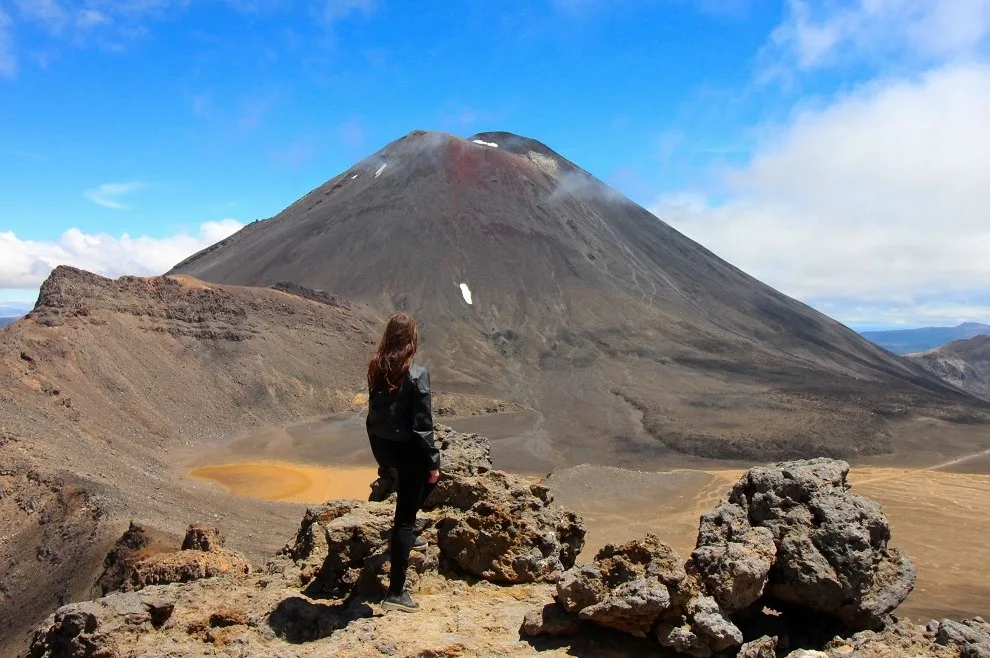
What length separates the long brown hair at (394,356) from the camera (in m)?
3.91

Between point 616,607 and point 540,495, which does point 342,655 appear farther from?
point 540,495

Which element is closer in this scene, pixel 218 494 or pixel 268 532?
pixel 268 532

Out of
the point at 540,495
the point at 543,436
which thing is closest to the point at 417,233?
the point at 543,436

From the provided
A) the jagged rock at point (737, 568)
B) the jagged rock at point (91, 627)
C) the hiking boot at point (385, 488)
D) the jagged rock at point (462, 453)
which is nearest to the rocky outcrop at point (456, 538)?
the jagged rock at point (462, 453)

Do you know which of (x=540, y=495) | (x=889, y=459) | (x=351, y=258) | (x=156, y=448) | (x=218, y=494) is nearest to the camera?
(x=540, y=495)

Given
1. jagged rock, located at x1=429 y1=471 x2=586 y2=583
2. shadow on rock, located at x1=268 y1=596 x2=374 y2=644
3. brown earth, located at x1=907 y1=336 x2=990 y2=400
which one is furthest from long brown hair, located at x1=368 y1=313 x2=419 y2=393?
brown earth, located at x1=907 y1=336 x2=990 y2=400

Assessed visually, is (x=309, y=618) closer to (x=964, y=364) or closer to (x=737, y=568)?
(x=737, y=568)

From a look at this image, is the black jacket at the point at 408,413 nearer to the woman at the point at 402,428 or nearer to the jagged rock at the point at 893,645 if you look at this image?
the woman at the point at 402,428

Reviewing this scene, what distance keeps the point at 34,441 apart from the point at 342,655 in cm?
1458

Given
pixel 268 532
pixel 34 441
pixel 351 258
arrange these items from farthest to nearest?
pixel 351 258 → pixel 34 441 → pixel 268 532

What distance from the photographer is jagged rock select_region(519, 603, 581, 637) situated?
12.3 feet

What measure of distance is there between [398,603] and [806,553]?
7.66 ft

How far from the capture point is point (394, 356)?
3926 mm

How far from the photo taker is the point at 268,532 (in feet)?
44.3
